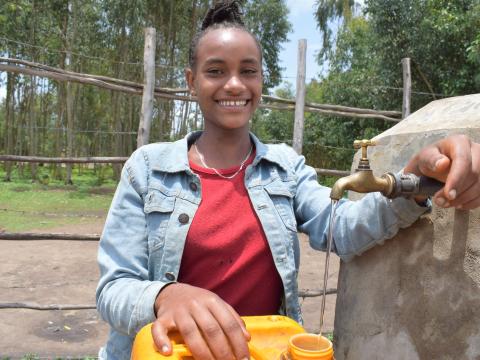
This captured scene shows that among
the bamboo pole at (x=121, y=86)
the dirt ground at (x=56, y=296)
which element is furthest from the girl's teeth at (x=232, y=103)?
the dirt ground at (x=56, y=296)

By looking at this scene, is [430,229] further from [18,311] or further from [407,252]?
[18,311]

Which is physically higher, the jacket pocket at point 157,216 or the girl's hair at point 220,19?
the girl's hair at point 220,19

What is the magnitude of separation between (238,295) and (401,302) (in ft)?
1.19

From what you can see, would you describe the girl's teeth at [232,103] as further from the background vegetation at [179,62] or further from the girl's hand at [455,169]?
the background vegetation at [179,62]

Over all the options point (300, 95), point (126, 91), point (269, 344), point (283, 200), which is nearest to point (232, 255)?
point (283, 200)

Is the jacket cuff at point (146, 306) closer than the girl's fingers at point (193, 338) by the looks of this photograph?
No

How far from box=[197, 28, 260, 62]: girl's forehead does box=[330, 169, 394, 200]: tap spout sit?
0.44m

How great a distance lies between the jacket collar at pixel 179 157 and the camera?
3.91 ft

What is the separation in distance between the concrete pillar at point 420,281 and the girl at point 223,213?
0.21 feet

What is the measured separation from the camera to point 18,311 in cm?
351

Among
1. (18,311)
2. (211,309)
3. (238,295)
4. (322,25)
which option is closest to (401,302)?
(238,295)

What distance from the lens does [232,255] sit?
44.1 inches

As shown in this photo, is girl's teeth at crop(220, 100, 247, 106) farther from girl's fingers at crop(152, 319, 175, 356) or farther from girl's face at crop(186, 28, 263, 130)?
girl's fingers at crop(152, 319, 175, 356)

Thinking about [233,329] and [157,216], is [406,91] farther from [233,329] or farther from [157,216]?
[233,329]
